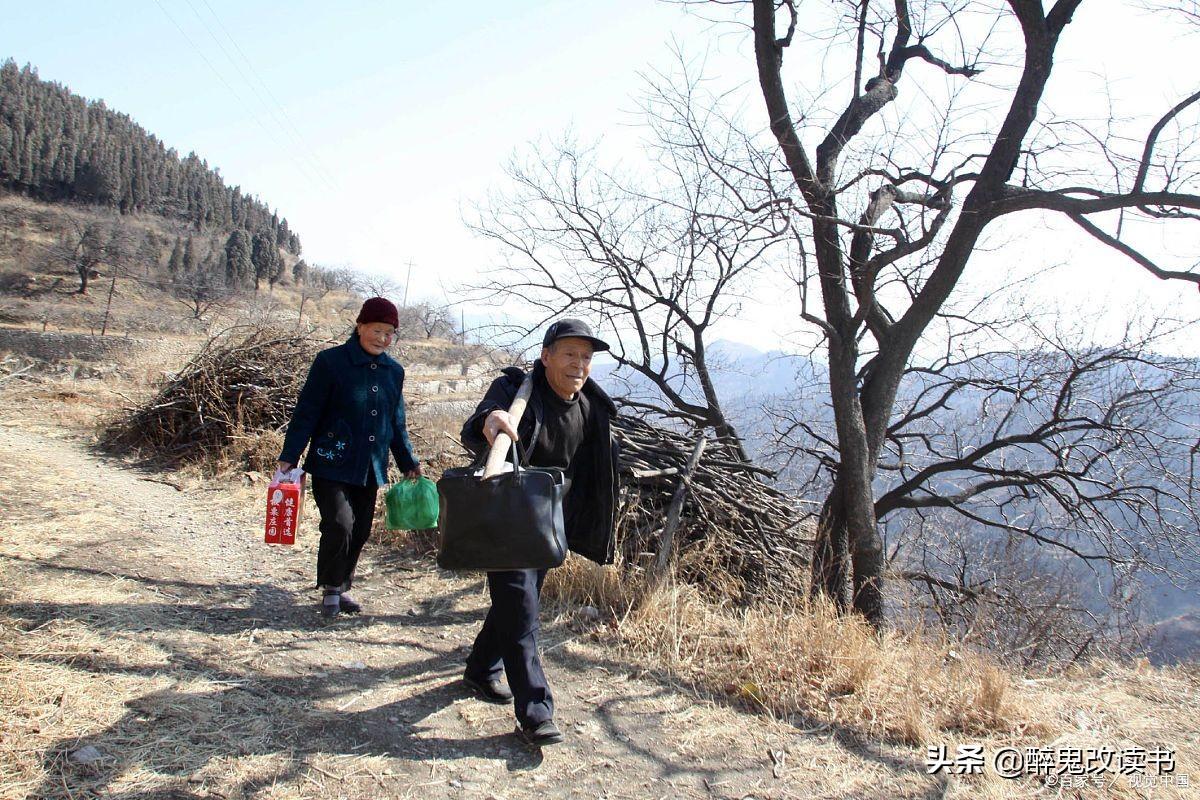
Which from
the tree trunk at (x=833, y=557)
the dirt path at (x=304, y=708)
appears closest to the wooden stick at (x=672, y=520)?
the dirt path at (x=304, y=708)

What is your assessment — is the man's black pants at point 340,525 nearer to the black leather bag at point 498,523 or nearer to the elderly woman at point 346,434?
the elderly woman at point 346,434

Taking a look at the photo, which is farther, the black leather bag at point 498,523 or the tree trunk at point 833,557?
the tree trunk at point 833,557

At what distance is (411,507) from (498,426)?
1.58 meters

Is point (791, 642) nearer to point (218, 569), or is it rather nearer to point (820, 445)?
point (218, 569)

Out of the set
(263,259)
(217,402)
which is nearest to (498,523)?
(217,402)

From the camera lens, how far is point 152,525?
535 cm

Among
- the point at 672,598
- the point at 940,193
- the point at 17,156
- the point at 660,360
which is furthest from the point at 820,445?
the point at 17,156

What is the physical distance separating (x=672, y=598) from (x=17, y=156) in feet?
277

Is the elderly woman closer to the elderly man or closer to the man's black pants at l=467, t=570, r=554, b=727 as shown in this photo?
the elderly man

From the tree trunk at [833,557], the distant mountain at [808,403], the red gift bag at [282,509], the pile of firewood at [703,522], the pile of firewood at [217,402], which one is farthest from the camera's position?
the distant mountain at [808,403]

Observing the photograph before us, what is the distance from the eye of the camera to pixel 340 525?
3.85 metres

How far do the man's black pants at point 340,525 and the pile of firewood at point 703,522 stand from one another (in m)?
1.93

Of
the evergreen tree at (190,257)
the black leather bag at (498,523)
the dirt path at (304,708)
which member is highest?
the evergreen tree at (190,257)

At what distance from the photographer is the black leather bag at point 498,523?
8.05 ft
